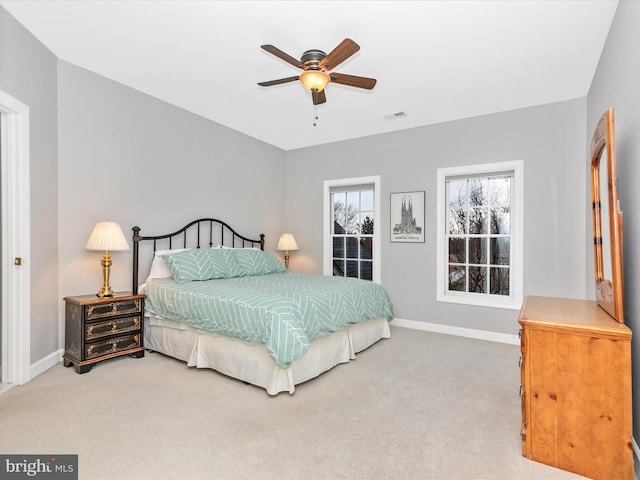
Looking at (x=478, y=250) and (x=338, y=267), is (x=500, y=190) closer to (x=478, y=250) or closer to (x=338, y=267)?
(x=478, y=250)

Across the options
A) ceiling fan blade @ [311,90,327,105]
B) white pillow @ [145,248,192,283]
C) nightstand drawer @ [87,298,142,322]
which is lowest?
nightstand drawer @ [87,298,142,322]

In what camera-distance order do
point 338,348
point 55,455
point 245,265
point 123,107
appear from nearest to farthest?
point 55,455 < point 338,348 < point 123,107 < point 245,265

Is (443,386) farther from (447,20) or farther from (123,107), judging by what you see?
(123,107)

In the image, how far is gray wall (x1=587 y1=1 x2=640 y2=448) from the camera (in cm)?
188

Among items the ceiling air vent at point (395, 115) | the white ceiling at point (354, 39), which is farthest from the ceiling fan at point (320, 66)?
the ceiling air vent at point (395, 115)

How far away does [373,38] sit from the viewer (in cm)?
269

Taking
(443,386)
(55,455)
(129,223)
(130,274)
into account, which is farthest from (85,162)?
(443,386)

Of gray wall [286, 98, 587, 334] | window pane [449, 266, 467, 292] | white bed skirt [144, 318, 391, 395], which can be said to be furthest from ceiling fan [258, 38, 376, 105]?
window pane [449, 266, 467, 292]

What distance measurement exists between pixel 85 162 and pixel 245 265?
6.22 ft

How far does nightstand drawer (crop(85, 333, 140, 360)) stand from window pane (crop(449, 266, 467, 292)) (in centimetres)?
368

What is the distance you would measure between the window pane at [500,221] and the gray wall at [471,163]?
26 cm

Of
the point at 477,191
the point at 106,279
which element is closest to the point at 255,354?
the point at 106,279

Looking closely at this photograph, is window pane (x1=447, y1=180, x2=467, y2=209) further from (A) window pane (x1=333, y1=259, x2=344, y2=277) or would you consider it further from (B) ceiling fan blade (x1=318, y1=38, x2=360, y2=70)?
(B) ceiling fan blade (x1=318, y1=38, x2=360, y2=70)

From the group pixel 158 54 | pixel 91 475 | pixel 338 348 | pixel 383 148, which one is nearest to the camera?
pixel 91 475
